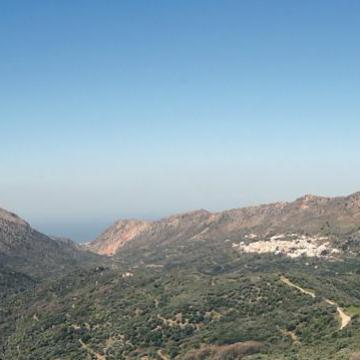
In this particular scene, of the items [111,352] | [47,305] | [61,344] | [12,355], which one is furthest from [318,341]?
[47,305]

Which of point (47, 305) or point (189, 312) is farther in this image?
point (47, 305)

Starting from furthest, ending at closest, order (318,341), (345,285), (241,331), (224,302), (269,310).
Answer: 1. (345,285)
2. (224,302)
3. (269,310)
4. (241,331)
5. (318,341)

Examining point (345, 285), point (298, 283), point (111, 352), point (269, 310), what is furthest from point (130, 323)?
point (345, 285)

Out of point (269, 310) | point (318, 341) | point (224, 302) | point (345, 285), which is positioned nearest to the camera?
point (318, 341)

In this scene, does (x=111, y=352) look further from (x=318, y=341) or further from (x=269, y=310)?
(x=318, y=341)

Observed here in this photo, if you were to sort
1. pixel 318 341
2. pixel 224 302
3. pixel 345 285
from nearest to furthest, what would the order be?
1. pixel 318 341
2. pixel 224 302
3. pixel 345 285

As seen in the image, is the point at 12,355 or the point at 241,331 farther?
the point at 12,355

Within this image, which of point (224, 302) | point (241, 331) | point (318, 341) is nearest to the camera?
point (318, 341)

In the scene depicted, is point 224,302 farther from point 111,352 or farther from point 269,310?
point 111,352
